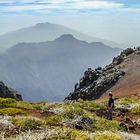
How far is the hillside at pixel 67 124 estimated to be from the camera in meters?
17.1

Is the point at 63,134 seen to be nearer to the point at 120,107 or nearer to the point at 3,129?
the point at 3,129

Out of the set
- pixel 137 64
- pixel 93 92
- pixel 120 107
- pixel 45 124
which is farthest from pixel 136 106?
pixel 137 64

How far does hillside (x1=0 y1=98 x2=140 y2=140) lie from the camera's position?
56.0 feet

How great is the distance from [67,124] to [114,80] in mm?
68473

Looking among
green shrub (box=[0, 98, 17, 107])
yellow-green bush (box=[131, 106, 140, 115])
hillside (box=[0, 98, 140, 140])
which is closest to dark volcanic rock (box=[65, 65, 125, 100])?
yellow-green bush (box=[131, 106, 140, 115])

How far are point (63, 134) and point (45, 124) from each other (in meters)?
7.96

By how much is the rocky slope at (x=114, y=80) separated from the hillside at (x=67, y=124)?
1666 inches

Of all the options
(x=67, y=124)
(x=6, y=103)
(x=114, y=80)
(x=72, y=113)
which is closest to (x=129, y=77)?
Answer: (x=114, y=80)

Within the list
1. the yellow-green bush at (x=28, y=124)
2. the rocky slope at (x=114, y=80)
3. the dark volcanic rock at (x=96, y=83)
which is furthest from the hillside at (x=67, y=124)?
the dark volcanic rock at (x=96, y=83)

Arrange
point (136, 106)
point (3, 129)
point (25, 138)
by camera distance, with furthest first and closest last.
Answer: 1. point (136, 106)
2. point (3, 129)
3. point (25, 138)

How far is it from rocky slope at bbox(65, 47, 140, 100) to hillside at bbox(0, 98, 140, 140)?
42.3 meters

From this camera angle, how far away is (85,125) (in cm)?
2639

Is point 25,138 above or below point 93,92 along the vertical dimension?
above

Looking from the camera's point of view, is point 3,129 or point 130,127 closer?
point 3,129
